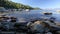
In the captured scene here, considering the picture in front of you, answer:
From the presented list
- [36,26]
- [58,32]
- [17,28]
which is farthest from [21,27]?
[58,32]

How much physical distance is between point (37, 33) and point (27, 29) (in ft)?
4.34

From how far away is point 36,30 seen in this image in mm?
13016

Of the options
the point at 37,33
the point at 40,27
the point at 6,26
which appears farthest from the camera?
the point at 6,26

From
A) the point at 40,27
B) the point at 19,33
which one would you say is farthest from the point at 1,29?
the point at 40,27

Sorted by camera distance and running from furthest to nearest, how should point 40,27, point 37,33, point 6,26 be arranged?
point 6,26, point 40,27, point 37,33

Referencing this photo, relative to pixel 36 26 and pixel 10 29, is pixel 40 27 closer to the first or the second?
pixel 36 26

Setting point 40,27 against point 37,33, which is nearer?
point 37,33

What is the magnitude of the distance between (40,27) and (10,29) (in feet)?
7.67

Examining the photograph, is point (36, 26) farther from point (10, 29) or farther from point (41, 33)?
point (10, 29)

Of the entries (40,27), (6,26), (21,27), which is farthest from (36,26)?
(6,26)

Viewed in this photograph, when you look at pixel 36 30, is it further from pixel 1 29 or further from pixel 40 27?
pixel 1 29

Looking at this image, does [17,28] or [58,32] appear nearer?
[58,32]

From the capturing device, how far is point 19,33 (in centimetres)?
1260

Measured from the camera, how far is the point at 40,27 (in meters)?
13.4
